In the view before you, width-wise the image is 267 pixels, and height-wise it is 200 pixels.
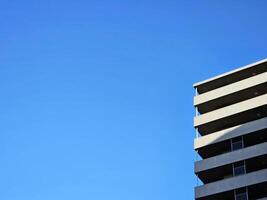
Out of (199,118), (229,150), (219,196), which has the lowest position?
(219,196)

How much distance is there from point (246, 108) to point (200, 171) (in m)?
8.40

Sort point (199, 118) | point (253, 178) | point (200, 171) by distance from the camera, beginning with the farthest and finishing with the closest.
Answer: point (199, 118) → point (200, 171) → point (253, 178)

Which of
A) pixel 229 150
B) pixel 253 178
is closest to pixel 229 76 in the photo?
pixel 229 150

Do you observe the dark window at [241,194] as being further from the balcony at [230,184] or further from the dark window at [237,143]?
the dark window at [237,143]

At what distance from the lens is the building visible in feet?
207

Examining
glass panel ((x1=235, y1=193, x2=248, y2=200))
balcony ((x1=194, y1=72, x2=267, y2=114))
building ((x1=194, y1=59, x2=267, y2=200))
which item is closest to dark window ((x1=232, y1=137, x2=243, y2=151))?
building ((x1=194, y1=59, x2=267, y2=200))

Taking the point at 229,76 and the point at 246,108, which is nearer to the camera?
the point at 246,108

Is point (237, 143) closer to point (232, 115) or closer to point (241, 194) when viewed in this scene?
point (232, 115)

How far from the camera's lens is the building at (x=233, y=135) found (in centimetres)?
6296

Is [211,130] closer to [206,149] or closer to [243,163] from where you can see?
[206,149]

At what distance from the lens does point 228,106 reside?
69750mm

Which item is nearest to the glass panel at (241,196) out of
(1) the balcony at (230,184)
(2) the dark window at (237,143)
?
(1) the balcony at (230,184)

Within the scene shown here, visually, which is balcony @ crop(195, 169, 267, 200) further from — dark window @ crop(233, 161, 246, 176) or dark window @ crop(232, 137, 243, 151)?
dark window @ crop(232, 137, 243, 151)

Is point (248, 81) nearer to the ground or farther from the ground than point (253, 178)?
farther from the ground
